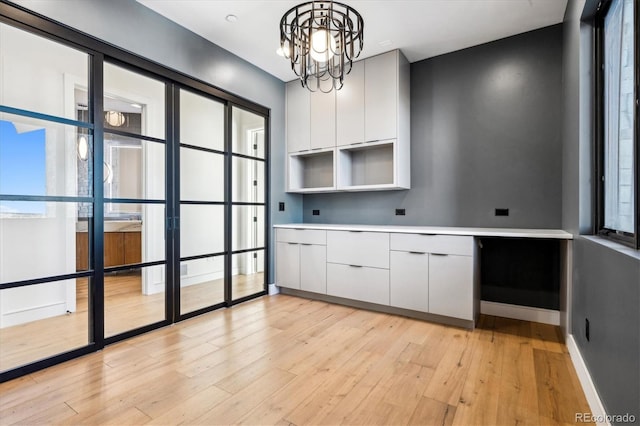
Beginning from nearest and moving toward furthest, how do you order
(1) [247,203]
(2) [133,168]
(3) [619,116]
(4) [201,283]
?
1. (3) [619,116]
2. (2) [133,168]
3. (4) [201,283]
4. (1) [247,203]

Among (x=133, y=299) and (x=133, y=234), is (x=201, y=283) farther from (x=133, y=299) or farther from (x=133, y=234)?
(x=133, y=234)

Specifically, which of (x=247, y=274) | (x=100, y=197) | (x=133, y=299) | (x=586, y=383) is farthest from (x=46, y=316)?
(x=586, y=383)

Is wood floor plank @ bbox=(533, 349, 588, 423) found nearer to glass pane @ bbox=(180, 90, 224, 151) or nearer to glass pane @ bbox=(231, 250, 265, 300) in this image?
glass pane @ bbox=(231, 250, 265, 300)

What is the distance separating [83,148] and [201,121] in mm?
1169

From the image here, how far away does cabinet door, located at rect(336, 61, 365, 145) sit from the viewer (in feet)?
11.9

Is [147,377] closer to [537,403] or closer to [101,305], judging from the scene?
[101,305]

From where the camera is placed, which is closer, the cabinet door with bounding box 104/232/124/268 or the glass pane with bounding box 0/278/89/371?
the glass pane with bounding box 0/278/89/371

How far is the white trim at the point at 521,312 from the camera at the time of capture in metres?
2.94

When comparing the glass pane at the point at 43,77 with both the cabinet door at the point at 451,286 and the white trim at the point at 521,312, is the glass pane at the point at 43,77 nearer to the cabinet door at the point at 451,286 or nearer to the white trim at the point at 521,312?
the cabinet door at the point at 451,286

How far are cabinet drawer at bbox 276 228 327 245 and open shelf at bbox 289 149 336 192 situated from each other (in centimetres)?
59

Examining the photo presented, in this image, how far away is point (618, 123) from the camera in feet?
5.36

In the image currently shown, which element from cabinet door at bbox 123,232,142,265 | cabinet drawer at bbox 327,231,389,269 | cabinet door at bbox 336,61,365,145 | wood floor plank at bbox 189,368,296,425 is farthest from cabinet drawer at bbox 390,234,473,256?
cabinet door at bbox 123,232,142,265

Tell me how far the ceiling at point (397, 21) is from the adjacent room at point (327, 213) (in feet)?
0.07

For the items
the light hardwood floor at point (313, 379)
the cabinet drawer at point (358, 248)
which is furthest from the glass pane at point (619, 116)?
the cabinet drawer at point (358, 248)
